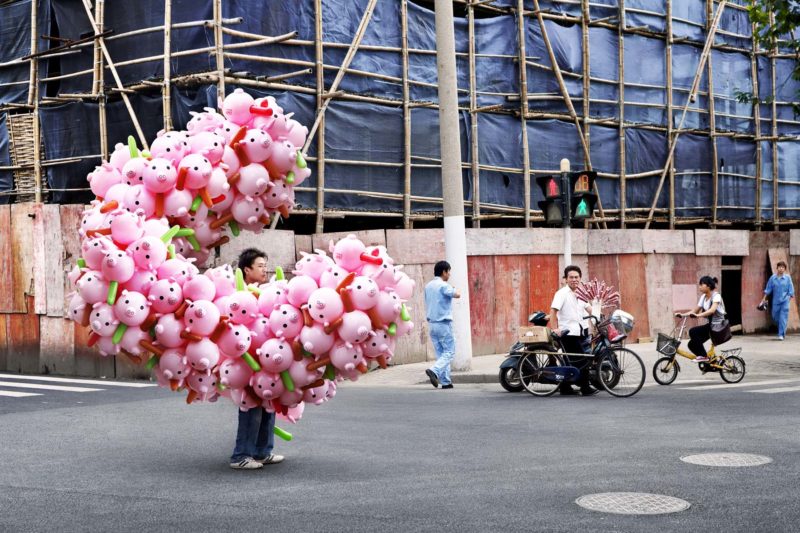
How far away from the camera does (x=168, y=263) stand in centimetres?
797

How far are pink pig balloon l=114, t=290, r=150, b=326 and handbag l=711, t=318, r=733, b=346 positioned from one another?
10.2 m

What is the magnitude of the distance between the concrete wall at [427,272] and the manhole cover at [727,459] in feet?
31.9

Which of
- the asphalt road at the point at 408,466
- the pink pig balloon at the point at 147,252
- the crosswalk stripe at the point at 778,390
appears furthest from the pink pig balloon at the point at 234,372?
the crosswalk stripe at the point at 778,390

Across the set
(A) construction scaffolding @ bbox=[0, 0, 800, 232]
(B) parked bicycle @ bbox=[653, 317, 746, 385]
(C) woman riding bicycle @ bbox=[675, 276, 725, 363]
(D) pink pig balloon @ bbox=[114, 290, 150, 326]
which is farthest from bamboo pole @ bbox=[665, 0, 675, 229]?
(D) pink pig balloon @ bbox=[114, 290, 150, 326]

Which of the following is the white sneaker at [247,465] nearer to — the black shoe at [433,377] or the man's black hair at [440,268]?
the black shoe at [433,377]

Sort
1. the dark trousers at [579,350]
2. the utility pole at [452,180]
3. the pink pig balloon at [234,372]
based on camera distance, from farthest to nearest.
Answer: the utility pole at [452,180] < the dark trousers at [579,350] < the pink pig balloon at [234,372]

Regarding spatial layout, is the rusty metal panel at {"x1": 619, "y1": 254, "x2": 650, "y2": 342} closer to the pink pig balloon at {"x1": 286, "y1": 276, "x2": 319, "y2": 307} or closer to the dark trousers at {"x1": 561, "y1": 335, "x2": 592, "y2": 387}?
the dark trousers at {"x1": 561, "y1": 335, "x2": 592, "y2": 387}

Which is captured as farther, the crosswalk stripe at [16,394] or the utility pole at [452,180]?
the utility pole at [452,180]

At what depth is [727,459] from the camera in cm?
871

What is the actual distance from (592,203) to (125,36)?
26.4 feet

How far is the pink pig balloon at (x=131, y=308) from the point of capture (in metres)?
7.69

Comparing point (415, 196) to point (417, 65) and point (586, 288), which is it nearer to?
point (417, 65)

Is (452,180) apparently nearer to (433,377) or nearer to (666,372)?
(433,377)

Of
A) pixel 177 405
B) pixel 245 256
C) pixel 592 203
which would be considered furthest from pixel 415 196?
pixel 245 256
